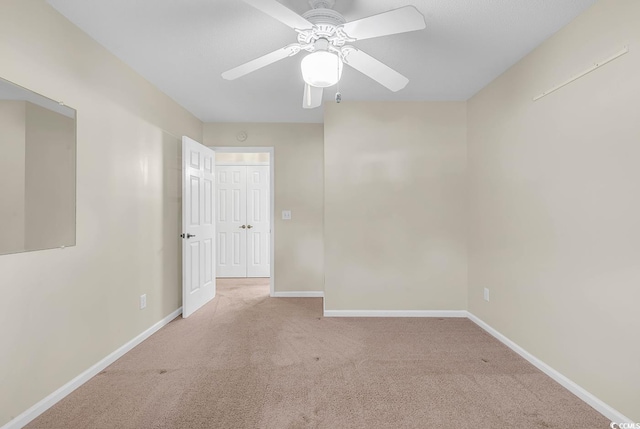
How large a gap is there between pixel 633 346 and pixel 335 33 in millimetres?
2235

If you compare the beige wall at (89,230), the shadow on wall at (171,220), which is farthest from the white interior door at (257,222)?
the beige wall at (89,230)

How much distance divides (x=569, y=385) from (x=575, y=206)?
3.69ft

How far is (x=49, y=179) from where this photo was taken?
1.88 meters

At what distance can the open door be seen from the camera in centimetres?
347

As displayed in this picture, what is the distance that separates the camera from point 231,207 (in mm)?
5758

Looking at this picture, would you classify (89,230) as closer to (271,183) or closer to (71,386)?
(71,386)

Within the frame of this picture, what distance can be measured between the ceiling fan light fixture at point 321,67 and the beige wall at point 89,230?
59.2 inches

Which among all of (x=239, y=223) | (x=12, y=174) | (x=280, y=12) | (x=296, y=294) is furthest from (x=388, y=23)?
(x=239, y=223)

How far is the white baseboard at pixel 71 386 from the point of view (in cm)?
171

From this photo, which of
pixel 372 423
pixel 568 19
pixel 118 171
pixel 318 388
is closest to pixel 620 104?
pixel 568 19

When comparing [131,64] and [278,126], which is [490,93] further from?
[131,64]

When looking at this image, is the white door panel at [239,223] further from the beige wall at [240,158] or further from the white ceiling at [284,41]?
the white ceiling at [284,41]

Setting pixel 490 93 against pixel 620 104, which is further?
pixel 490 93

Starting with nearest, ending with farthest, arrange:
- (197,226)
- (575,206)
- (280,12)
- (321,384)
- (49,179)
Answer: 1. (280,12)
2. (49,179)
3. (575,206)
4. (321,384)
5. (197,226)
